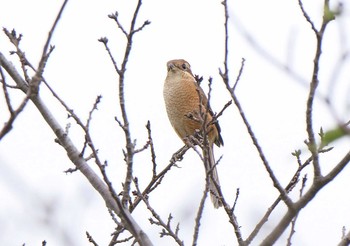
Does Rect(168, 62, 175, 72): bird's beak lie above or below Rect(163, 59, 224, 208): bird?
above

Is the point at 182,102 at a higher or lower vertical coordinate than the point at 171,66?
lower

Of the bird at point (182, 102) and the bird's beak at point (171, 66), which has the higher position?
the bird's beak at point (171, 66)

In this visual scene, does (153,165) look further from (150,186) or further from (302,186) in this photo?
(302,186)

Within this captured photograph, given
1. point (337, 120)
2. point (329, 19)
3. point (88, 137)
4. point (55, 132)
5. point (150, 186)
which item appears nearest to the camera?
point (337, 120)

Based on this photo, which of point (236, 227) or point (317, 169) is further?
point (236, 227)

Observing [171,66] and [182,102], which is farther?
[171,66]

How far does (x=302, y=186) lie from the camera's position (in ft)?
12.2

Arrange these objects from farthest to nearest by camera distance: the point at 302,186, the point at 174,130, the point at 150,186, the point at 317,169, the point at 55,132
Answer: the point at 174,130 → the point at 150,186 → the point at 302,186 → the point at 55,132 → the point at 317,169

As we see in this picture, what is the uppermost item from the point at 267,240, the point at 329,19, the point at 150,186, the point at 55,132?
the point at 55,132

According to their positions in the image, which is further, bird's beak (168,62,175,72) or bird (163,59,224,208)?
bird's beak (168,62,175,72)

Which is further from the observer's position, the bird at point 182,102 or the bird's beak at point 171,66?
the bird's beak at point 171,66

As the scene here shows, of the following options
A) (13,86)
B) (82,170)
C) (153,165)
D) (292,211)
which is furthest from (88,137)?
(292,211)

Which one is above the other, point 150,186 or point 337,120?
point 150,186

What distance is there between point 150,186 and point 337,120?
258 centimetres
